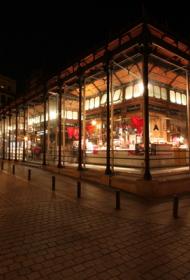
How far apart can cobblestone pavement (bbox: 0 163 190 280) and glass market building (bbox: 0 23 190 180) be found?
317cm

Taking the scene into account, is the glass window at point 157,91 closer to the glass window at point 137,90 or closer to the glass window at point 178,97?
the glass window at point 137,90

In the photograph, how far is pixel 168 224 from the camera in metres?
6.35

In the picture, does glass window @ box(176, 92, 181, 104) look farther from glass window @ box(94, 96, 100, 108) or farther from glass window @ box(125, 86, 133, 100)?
glass window @ box(94, 96, 100, 108)

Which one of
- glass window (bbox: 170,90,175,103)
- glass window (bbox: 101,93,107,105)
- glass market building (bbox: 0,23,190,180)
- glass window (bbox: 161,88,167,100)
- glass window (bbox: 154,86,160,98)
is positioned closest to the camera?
glass market building (bbox: 0,23,190,180)

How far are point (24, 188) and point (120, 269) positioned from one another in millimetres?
8370

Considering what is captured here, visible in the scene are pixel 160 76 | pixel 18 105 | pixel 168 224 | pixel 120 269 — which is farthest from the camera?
pixel 18 105

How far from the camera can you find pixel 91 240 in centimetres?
519

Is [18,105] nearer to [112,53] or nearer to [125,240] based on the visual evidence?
[112,53]

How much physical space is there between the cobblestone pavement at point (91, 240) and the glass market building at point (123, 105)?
10.4 feet

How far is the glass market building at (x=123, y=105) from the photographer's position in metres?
11.5

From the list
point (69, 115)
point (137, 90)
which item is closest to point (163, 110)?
point (137, 90)

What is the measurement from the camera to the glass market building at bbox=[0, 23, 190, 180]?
37.7 feet

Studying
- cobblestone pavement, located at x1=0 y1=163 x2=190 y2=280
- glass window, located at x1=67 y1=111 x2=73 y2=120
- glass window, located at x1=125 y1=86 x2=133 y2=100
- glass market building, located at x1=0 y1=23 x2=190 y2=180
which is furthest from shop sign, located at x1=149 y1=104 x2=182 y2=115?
glass window, located at x1=67 y1=111 x2=73 y2=120

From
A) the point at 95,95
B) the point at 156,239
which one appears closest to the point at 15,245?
the point at 156,239
